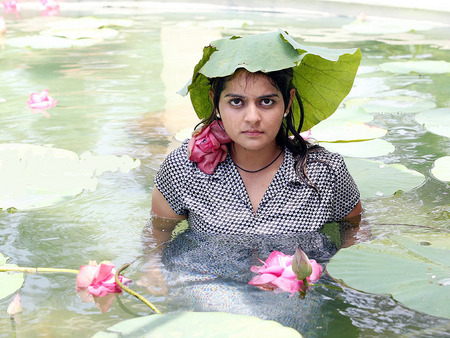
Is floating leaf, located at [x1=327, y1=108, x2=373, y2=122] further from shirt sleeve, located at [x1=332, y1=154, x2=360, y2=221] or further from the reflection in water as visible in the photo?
the reflection in water

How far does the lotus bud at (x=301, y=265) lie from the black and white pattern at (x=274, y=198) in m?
0.50

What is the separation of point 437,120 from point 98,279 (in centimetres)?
222

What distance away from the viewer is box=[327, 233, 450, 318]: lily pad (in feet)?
5.09

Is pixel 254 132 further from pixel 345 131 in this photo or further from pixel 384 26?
pixel 384 26

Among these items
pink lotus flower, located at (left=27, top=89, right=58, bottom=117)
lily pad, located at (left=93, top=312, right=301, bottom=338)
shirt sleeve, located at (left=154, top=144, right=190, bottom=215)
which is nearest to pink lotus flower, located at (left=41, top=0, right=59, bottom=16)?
pink lotus flower, located at (left=27, top=89, right=58, bottom=117)

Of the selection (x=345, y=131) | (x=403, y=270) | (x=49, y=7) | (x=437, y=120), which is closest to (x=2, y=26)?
(x=49, y=7)

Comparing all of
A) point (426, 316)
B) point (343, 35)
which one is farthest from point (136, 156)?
point (343, 35)

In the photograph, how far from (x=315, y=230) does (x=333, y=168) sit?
0.20 metres

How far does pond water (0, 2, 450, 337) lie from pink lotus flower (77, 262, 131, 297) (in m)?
0.06

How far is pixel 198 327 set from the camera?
1.42 metres

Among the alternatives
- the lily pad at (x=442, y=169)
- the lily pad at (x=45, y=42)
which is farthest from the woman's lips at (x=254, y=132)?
the lily pad at (x=45, y=42)

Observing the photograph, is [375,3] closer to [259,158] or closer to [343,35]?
[343,35]

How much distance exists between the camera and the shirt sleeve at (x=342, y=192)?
2.05 m

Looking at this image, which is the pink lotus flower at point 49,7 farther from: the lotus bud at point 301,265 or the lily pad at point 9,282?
the lotus bud at point 301,265
